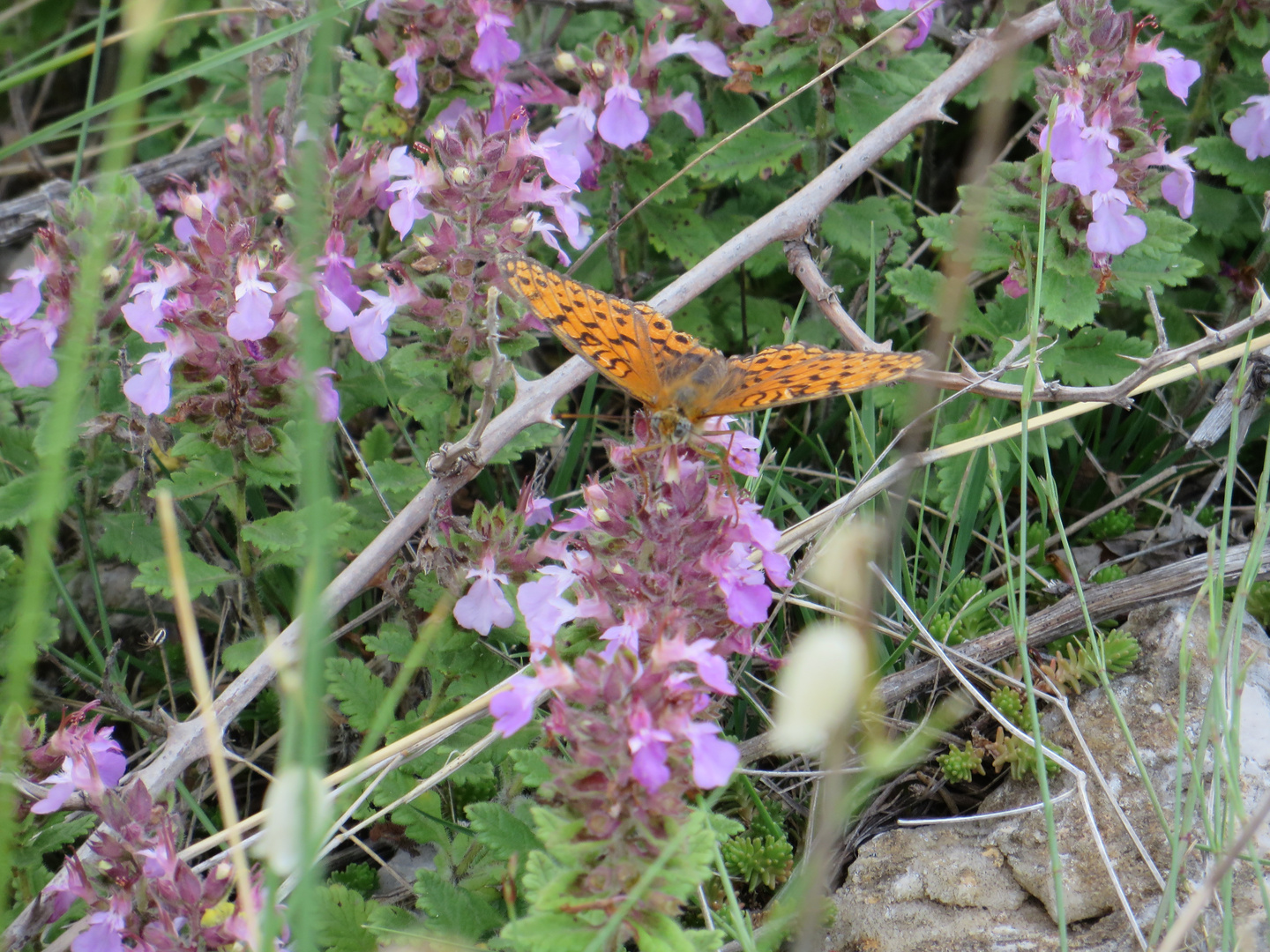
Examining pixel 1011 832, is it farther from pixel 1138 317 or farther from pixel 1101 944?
pixel 1138 317

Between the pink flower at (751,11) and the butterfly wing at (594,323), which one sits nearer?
the butterfly wing at (594,323)

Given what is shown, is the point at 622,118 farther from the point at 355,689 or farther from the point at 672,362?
the point at 355,689

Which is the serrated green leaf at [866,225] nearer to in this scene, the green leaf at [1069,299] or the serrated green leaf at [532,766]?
the green leaf at [1069,299]

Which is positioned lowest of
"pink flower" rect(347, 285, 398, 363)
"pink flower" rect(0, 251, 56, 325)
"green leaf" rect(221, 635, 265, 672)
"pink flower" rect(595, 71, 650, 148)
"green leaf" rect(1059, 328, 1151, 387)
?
"green leaf" rect(1059, 328, 1151, 387)

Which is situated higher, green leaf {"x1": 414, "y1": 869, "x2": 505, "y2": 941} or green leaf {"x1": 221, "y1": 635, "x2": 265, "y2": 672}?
green leaf {"x1": 221, "y1": 635, "x2": 265, "y2": 672}

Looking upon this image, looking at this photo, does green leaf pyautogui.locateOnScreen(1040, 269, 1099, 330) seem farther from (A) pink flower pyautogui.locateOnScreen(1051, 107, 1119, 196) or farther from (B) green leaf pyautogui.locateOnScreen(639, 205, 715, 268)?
(B) green leaf pyautogui.locateOnScreen(639, 205, 715, 268)

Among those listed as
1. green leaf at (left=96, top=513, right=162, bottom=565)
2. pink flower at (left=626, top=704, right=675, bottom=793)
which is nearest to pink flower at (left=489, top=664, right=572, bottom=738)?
pink flower at (left=626, top=704, right=675, bottom=793)

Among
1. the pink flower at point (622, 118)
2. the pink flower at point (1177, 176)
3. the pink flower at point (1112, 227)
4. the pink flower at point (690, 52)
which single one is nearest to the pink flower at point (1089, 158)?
the pink flower at point (1112, 227)
